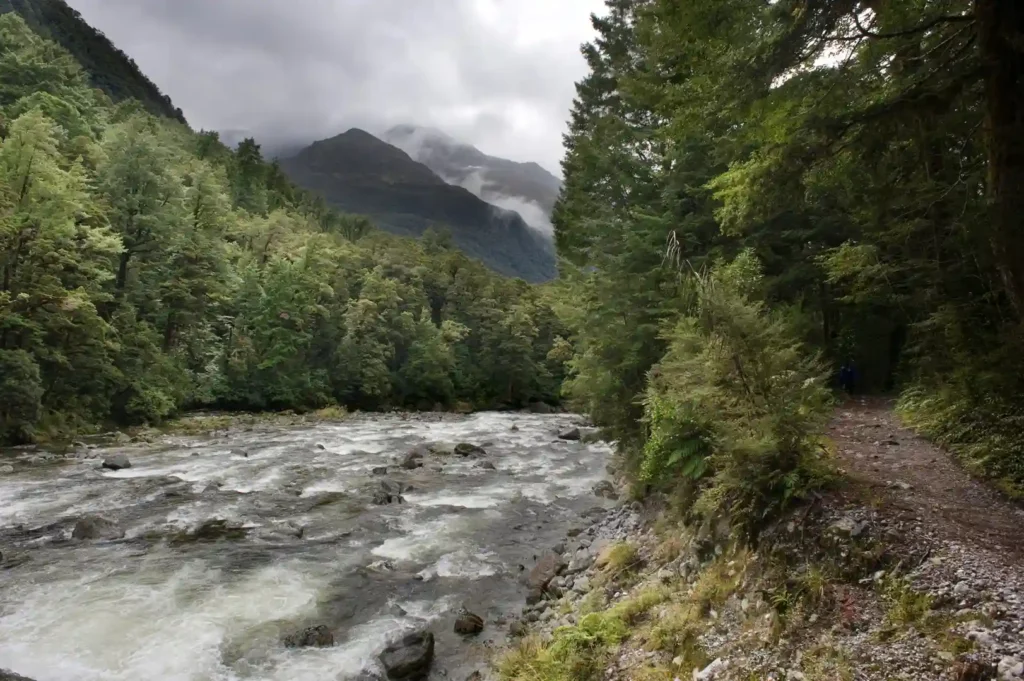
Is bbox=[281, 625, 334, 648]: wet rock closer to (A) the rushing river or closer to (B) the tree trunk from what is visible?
(A) the rushing river

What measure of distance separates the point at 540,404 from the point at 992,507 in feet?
176

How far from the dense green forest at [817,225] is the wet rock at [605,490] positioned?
138 inches

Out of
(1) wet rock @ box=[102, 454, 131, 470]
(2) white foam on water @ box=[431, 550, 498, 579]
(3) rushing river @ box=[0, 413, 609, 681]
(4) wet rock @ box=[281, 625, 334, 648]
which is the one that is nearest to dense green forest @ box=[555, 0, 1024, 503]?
(2) white foam on water @ box=[431, 550, 498, 579]

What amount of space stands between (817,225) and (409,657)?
14.2 metres

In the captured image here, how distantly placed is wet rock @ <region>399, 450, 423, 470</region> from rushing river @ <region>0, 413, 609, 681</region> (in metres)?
0.48

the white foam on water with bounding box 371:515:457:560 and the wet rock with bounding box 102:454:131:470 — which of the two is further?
the wet rock with bounding box 102:454:131:470

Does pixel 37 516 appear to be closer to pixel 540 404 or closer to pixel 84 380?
pixel 84 380

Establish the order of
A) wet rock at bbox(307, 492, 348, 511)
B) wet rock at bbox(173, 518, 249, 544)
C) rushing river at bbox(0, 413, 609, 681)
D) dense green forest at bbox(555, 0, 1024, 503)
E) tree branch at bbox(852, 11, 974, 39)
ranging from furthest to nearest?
wet rock at bbox(307, 492, 348, 511), wet rock at bbox(173, 518, 249, 544), rushing river at bbox(0, 413, 609, 681), dense green forest at bbox(555, 0, 1024, 503), tree branch at bbox(852, 11, 974, 39)

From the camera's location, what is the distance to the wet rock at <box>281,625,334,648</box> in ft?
30.4

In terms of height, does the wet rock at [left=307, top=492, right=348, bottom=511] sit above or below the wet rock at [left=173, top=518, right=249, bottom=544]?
below

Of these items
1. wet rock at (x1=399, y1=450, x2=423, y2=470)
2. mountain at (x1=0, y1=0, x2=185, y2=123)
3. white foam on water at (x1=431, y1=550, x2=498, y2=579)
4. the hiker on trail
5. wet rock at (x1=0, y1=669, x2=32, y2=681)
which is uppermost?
mountain at (x1=0, y1=0, x2=185, y2=123)

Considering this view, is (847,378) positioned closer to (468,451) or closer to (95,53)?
(468,451)

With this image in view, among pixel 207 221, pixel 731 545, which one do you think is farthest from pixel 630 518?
pixel 207 221

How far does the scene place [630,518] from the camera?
538 inches
